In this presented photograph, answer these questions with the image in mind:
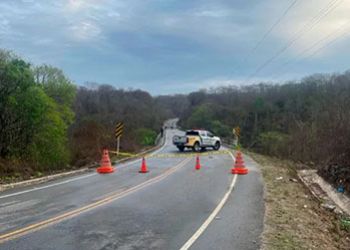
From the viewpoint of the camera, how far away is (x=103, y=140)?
3716cm

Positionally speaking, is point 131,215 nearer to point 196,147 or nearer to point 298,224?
point 298,224

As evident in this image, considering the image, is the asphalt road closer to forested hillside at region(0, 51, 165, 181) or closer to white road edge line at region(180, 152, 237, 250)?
white road edge line at region(180, 152, 237, 250)

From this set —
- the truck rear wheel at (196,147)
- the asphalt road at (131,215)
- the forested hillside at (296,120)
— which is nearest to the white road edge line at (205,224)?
the asphalt road at (131,215)

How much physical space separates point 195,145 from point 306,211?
27.0 m

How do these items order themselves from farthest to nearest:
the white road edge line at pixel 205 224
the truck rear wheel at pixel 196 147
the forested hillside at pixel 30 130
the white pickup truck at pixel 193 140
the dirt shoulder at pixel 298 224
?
1. the truck rear wheel at pixel 196 147
2. the white pickup truck at pixel 193 140
3. the forested hillside at pixel 30 130
4. the dirt shoulder at pixel 298 224
5. the white road edge line at pixel 205 224

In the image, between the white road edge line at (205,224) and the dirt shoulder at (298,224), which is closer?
the white road edge line at (205,224)

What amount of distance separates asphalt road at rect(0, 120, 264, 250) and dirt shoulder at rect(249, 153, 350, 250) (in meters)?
0.32

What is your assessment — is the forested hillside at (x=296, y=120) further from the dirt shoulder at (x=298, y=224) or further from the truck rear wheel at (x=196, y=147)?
the truck rear wheel at (x=196, y=147)

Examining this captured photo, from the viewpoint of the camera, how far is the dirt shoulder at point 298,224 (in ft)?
29.2

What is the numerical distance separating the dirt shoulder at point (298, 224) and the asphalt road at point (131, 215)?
1.05ft

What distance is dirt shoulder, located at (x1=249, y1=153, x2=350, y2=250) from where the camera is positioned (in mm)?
8891

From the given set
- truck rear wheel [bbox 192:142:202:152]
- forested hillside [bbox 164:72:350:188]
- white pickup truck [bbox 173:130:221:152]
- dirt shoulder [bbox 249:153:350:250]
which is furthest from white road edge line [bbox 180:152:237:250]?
truck rear wheel [bbox 192:142:202:152]

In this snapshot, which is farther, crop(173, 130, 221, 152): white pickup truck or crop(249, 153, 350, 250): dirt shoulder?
crop(173, 130, 221, 152): white pickup truck

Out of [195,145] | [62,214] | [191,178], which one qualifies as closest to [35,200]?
[62,214]
